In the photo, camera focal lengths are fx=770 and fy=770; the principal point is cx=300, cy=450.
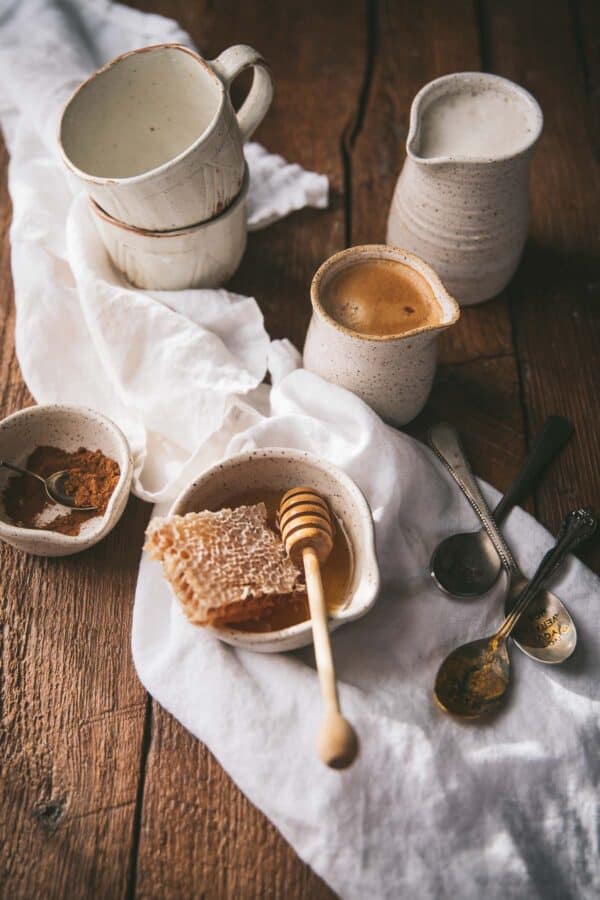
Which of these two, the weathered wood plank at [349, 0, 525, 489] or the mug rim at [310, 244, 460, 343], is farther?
the weathered wood plank at [349, 0, 525, 489]

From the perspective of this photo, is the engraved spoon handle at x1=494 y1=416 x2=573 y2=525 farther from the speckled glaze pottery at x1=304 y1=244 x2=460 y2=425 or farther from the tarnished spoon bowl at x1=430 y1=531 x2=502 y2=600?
the speckled glaze pottery at x1=304 y1=244 x2=460 y2=425

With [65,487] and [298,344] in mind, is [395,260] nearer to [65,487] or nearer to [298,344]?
[298,344]

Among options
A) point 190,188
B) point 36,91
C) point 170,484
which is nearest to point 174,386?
point 170,484

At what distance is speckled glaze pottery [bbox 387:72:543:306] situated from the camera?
908mm

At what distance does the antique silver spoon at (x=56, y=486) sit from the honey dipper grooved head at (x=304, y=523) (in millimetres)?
238

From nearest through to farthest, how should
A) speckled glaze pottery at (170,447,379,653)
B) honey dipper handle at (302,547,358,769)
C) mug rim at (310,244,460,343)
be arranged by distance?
honey dipper handle at (302,547,358,769), speckled glaze pottery at (170,447,379,653), mug rim at (310,244,460,343)

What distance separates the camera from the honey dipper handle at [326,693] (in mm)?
634

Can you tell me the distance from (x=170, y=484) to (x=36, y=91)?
708 millimetres

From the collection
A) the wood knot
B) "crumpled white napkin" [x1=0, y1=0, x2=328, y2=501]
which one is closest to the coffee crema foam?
"crumpled white napkin" [x1=0, y1=0, x2=328, y2=501]

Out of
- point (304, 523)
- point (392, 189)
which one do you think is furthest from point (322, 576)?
point (392, 189)

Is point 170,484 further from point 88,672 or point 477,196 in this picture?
point 477,196

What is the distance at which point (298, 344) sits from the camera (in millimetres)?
1062

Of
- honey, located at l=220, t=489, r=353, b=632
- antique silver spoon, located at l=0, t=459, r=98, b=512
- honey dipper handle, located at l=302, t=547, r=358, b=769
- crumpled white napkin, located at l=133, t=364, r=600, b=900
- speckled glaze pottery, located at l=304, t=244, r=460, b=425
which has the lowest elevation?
crumpled white napkin, located at l=133, t=364, r=600, b=900

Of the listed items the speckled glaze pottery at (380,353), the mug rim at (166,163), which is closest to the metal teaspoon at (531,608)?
the speckled glaze pottery at (380,353)
